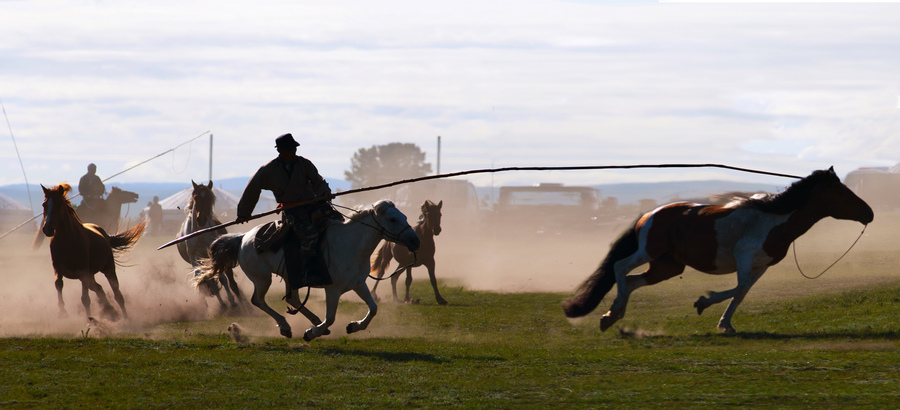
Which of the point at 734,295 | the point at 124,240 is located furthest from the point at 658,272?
the point at 124,240

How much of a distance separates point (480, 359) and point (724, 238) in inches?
151

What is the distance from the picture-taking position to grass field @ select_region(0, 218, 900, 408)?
7828 mm

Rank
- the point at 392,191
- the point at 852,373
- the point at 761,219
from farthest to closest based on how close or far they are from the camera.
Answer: the point at 392,191, the point at 761,219, the point at 852,373

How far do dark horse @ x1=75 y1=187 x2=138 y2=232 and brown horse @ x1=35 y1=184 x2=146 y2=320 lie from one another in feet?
22.7

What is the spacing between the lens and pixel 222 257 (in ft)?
40.3

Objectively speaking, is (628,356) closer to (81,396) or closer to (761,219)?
(761,219)

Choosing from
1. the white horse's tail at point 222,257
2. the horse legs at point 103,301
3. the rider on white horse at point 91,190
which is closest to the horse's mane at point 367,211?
the white horse's tail at point 222,257

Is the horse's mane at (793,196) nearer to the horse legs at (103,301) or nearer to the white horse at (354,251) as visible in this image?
the white horse at (354,251)

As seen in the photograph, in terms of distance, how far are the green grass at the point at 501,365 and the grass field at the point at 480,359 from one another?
25 millimetres

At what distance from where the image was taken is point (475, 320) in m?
14.7

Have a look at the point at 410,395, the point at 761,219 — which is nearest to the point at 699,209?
the point at 761,219

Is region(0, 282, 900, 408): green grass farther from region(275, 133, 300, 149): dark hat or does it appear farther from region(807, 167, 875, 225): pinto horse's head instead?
region(275, 133, 300, 149): dark hat

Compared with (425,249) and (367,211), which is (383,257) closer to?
(425,249)

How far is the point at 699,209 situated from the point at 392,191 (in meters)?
45.4
